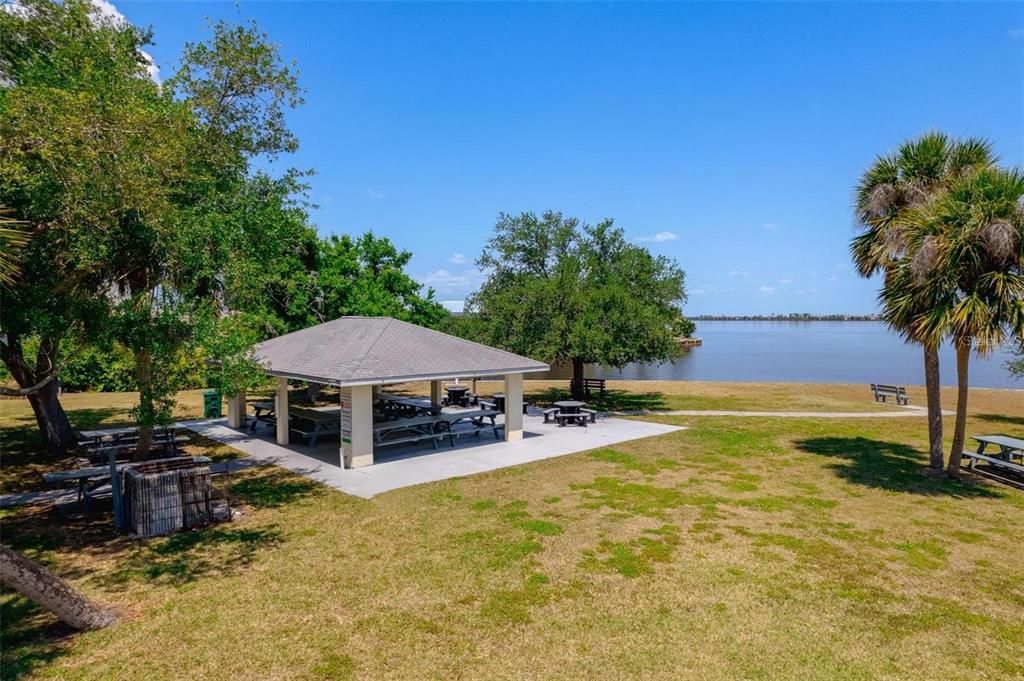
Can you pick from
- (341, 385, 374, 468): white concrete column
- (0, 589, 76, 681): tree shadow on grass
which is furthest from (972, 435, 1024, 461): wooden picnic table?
(0, 589, 76, 681): tree shadow on grass

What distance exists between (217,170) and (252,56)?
290cm

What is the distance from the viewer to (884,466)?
1278 centimetres

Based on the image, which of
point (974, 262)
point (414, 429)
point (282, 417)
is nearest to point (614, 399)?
point (414, 429)

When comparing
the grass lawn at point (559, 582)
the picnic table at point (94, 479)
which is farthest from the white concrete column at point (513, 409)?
the picnic table at point (94, 479)

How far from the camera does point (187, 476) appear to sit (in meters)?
8.55

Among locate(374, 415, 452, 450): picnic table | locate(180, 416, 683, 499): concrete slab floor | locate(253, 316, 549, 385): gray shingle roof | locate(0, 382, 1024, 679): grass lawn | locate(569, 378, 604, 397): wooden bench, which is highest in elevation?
locate(253, 316, 549, 385): gray shingle roof

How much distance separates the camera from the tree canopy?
2044 cm

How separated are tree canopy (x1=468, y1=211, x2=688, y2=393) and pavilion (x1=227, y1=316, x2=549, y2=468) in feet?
16.4

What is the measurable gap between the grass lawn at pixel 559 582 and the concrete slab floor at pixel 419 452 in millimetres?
788

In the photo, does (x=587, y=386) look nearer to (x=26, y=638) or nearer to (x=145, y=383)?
(x=145, y=383)

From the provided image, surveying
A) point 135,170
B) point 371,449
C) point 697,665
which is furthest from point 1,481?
point 697,665

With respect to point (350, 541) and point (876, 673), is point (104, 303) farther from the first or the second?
point (876, 673)

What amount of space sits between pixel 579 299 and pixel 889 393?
15600mm

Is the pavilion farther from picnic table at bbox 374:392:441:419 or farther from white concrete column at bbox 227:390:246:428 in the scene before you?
picnic table at bbox 374:392:441:419
